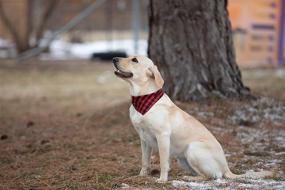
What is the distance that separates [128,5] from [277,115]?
55.2ft

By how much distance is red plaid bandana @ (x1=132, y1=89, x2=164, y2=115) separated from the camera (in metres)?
4.76

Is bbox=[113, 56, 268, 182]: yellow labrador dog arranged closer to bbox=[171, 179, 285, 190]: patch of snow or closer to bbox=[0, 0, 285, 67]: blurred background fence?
bbox=[171, 179, 285, 190]: patch of snow

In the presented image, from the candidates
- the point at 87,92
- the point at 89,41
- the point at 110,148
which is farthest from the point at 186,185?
the point at 89,41

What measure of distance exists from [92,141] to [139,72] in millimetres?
2400

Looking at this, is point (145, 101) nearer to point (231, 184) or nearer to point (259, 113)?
point (231, 184)

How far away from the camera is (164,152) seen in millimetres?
4734

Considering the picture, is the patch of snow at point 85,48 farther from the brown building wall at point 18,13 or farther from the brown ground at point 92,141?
the brown ground at point 92,141

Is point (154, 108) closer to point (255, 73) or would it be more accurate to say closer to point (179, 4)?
point (179, 4)

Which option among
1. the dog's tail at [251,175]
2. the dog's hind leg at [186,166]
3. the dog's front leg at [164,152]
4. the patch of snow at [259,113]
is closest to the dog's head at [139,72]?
the dog's front leg at [164,152]

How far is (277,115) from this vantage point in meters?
7.62

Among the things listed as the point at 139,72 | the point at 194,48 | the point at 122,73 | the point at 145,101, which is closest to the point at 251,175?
the point at 145,101

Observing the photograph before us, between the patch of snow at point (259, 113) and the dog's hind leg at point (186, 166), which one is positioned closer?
the dog's hind leg at point (186, 166)

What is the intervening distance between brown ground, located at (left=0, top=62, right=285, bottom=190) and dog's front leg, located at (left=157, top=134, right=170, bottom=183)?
10 centimetres

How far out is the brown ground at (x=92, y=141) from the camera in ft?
16.7
